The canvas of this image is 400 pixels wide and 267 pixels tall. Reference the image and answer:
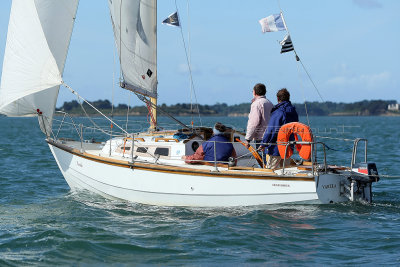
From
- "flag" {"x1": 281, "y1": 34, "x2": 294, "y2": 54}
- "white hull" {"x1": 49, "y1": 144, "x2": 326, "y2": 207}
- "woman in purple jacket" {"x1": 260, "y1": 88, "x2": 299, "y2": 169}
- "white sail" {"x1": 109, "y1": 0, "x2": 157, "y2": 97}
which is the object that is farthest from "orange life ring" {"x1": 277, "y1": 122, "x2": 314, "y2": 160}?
"white sail" {"x1": 109, "y1": 0, "x2": 157, "y2": 97}

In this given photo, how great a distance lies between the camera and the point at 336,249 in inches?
332

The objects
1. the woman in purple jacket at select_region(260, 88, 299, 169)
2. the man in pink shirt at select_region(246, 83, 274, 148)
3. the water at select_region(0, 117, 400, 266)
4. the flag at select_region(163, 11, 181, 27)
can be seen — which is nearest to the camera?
the water at select_region(0, 117, 400, 266)

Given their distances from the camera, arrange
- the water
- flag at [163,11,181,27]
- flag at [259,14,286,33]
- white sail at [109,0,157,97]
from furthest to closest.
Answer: flag at [163,11,181,27]
white sail at [109,0,157,97]
flag at [259,14,286,33]
the water

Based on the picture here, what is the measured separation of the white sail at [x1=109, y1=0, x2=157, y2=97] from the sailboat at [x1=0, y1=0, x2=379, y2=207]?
23mm

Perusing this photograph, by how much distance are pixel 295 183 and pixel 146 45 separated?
217 inches

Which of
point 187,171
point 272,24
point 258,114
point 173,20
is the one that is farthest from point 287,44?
point 173,20

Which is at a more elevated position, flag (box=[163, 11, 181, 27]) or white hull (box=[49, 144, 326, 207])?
flag (box=[163, 11, 181, 27])

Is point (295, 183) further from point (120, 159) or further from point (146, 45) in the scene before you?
point (146, 45)

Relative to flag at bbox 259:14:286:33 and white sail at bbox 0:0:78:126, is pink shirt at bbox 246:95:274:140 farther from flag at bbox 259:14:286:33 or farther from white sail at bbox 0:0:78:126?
white sail at bbox 0:0:78:126

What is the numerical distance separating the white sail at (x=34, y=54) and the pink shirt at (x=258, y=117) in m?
4.53

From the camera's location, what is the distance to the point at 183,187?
10.9 metres

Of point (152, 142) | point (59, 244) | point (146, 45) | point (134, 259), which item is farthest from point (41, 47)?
point (134, 259)

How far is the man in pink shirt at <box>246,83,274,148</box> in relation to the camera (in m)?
11.0

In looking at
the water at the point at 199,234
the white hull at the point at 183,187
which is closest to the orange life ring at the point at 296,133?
the water at the point at 199,234
